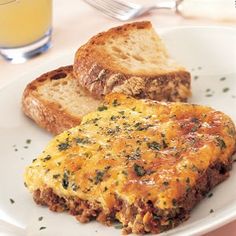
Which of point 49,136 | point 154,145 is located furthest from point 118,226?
point 49,136

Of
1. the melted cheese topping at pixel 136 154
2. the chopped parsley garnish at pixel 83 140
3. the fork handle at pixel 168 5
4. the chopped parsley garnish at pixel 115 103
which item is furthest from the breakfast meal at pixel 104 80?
the fork handle at pixel 168 5

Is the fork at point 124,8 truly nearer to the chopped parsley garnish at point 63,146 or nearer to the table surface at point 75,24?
the table surface at point 75,24

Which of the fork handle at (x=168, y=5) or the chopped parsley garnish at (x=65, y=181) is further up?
the chopped parsley garnish at (x=65, y=181)

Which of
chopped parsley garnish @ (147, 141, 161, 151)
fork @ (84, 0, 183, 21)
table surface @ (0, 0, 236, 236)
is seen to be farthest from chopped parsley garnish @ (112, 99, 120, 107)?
fork @ (84, 0, 183, 21)

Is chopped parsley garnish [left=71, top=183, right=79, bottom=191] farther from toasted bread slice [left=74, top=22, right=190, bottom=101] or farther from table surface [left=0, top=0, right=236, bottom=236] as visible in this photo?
table surface [left=0, top=0, right=236, bottom=236]

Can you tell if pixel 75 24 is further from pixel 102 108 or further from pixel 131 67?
pixel 102 108

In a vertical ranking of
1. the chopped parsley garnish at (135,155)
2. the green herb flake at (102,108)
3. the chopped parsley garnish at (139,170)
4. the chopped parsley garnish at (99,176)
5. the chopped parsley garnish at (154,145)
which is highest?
the chopped parsley garnish at (139,170)
